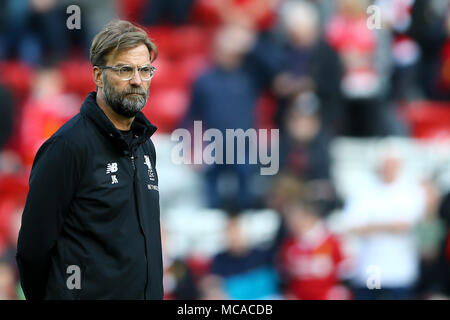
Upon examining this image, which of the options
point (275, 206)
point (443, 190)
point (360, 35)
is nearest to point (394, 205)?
point (443, 190)

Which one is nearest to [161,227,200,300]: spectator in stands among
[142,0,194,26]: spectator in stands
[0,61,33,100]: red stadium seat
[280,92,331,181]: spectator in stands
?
[280,92,331,181]: spectator in stands

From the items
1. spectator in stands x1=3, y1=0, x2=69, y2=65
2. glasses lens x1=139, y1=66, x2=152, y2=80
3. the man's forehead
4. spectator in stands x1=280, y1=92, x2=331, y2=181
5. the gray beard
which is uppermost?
spectator in stands x1=3, y1=0, x2=69, y2=65

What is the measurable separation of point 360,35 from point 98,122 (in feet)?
13.6

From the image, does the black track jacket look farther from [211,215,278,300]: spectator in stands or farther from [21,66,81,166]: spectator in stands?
[21,66,81,166]: spectator in stands

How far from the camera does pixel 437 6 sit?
20.5 ft

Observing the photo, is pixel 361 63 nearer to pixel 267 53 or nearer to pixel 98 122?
pixel 267 53

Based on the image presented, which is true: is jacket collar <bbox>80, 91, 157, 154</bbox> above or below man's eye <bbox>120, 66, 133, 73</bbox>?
below

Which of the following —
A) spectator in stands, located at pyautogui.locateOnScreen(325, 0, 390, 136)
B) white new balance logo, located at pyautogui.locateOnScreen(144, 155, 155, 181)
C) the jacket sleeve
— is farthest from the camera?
spectator in stands, located at pyautogui.locateOnScreen(325, 0, 390, 136)

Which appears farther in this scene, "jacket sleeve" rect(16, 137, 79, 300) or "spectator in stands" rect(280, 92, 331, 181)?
"spectator in stands" rect(280, 92, 331, 181)

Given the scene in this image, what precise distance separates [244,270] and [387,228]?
1.00 meters

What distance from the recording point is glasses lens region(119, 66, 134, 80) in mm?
2217

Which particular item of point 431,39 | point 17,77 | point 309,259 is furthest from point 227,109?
point 431,39

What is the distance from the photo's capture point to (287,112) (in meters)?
5.73

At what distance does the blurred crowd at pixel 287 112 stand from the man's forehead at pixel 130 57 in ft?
9.45
